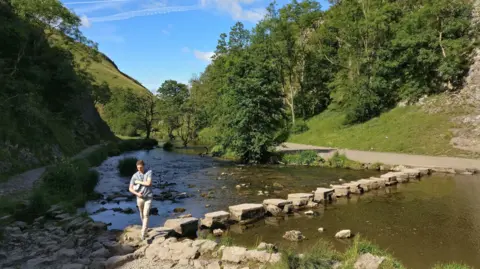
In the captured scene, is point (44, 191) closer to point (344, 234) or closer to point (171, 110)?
point (344, 234)

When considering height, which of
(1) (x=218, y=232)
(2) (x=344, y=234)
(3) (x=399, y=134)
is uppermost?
(3) (x=399, y=134)

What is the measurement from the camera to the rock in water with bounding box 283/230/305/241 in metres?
11.5

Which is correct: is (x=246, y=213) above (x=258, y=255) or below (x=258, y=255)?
below

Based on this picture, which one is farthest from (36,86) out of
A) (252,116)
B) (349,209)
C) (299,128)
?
(299,128)

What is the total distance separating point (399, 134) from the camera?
34625 millimetres

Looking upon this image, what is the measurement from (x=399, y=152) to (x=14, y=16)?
3774 centimetres

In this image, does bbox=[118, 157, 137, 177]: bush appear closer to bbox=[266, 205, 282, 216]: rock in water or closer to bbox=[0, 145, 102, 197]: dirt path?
bbox=[0, 145, 102, 197]: dirt path

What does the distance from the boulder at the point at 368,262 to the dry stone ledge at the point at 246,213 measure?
19.6ft

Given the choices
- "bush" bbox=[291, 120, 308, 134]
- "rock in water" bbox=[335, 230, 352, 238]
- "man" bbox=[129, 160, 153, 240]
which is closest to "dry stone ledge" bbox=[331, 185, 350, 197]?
"rock in water" bbox=[335, 230, 352, 238]

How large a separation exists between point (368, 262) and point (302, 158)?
22.9m

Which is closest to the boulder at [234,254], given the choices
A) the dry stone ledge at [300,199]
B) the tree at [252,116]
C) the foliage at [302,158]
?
the dry stone ledge at [300,199]

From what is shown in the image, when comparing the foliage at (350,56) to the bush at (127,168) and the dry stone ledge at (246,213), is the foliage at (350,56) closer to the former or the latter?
the bush at (127,168)

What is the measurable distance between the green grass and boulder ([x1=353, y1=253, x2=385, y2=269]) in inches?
955

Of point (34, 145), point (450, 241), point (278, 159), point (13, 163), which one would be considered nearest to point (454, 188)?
point (450, 241)
